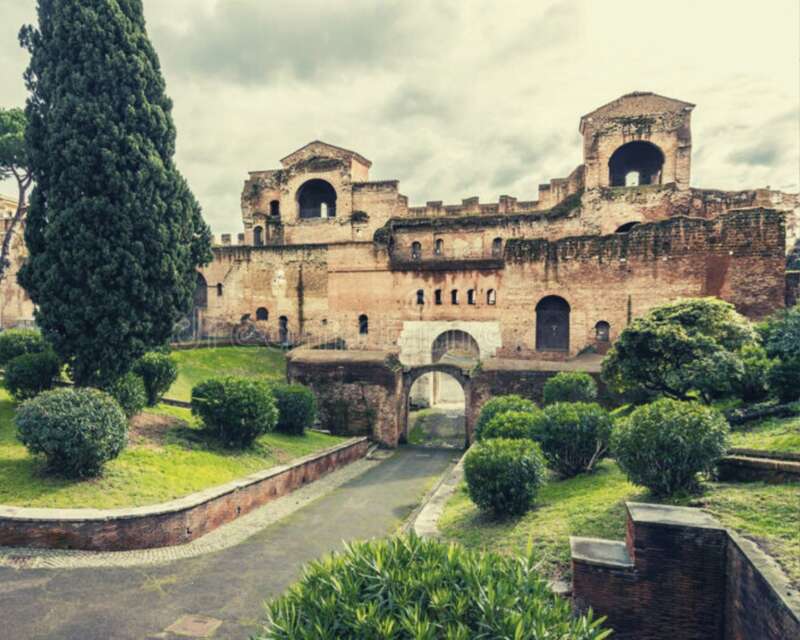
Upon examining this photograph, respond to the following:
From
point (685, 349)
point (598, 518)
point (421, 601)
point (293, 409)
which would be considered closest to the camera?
point (421, 601)

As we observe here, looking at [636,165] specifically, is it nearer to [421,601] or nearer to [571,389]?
[571,389]

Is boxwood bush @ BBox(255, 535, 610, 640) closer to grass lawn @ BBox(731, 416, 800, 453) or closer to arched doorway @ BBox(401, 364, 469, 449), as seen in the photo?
grass lawn @ BBox(731, 416, 800, 453)

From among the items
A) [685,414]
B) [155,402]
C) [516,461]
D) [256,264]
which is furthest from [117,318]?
[256,264]

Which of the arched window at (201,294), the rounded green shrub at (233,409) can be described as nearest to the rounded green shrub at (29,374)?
the rounded green shrub at (233,409)

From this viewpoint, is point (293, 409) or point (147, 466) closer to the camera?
point (147, 466)

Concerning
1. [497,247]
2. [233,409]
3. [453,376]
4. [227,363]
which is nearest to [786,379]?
[453,376]

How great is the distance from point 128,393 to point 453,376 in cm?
1343

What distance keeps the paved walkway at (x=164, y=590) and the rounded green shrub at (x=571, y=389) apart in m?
7.99

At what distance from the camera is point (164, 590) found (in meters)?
7.25

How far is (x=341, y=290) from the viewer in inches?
1109

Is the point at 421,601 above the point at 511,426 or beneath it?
above

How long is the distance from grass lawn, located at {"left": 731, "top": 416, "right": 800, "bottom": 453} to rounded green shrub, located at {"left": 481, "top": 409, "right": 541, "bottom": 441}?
3.98 metres

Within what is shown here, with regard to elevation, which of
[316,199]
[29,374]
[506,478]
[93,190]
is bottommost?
[506,478]

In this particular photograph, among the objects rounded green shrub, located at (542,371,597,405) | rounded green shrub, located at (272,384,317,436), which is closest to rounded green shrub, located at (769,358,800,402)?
rounded green shrub, located at (542,371,597,405)
